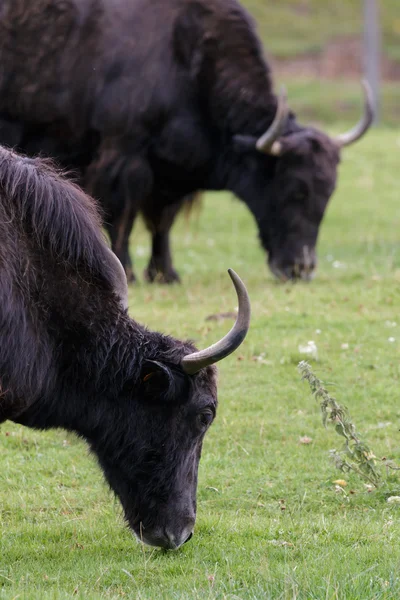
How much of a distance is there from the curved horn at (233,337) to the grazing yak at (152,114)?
597 cm

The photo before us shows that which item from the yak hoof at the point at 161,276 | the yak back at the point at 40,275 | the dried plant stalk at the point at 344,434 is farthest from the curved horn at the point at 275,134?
the yak back at the point at 40,275

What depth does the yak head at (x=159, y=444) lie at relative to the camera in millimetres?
4992

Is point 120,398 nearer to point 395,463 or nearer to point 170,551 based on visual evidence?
point 170,551

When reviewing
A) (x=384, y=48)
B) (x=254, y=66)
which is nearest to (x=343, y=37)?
(x=384, y=48)

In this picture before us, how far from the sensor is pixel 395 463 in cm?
614

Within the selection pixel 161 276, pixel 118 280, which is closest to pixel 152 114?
pixel 161 276

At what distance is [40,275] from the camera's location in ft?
16.3

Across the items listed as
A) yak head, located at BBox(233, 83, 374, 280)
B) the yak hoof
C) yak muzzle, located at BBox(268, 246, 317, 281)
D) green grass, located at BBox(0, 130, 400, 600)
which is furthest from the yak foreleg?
yak muzzle, located at BBox(268, 246, 317, 281)

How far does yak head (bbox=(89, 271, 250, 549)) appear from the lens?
16.4 feet

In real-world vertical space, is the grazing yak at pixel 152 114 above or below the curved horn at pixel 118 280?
below

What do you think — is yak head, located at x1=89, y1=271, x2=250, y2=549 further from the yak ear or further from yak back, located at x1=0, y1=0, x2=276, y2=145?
yak back, located at x1=0, y1=0, x2=276, y2=145

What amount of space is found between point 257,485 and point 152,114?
5.55 m

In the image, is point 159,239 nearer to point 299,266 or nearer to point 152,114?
point 152,114

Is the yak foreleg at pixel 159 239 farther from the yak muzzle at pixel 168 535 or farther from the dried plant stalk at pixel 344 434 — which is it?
the yak muzzle at pixel 168 535
